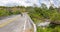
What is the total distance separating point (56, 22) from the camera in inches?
1304

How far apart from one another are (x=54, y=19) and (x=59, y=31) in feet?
40.2

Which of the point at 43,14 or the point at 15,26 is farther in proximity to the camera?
the point at 43,14

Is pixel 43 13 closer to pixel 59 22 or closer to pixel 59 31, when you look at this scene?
pixel 59 22

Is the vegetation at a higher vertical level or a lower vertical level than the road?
higher

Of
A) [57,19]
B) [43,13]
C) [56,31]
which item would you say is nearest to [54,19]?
[57,19]

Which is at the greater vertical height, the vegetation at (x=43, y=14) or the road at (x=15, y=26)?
the vegetation at (x=43, y=14)

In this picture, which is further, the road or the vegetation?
the vegetation

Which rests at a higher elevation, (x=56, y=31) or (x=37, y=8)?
(x=37, y=8)

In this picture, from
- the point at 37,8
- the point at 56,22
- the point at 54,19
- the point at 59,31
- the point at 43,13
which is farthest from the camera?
the point at 37,8

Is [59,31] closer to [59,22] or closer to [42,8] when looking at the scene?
[59,22]

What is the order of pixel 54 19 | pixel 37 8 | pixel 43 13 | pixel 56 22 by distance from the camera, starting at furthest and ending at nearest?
1. pixel 37 8
2. pixel 43 13
3. pixel 54 19
4. pixel 56 22

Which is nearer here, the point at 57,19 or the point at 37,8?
the point at 57,19

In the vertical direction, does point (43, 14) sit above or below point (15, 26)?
above

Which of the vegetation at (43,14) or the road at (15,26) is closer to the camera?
the road at (15,26)
